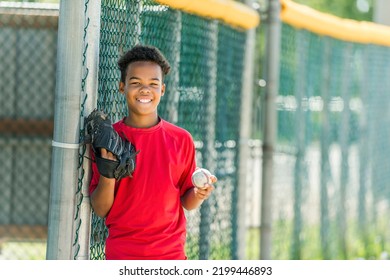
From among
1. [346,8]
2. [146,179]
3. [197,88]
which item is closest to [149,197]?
[146,179]

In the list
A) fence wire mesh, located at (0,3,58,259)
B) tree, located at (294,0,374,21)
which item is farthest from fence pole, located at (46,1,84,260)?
tree, located at (294,0,374,21)

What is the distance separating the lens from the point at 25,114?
762 centimetres

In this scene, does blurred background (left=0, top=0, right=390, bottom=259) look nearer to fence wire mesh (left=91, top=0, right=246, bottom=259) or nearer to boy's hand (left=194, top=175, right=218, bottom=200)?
fence wire mesh (left=91, top=0, right=246, bottom=259)

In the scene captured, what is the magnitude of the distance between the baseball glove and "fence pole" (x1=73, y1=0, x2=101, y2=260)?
85 mm

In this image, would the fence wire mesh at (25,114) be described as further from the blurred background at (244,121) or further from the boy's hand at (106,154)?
the boy's hand at (106,154)

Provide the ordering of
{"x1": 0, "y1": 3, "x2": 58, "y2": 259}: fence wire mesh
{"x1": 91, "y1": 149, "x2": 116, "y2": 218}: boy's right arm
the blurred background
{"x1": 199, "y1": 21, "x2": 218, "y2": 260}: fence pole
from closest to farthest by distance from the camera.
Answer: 1. {"x1": 91, "y1": 149, "x2": 116, "y2": 218}: boy's right arm
2. the blurred background
3. {"x1": 199, "y1": 21, "x2": 218, "y2": 260}: fence pole
4. {"x1": 0, "y1": 3, "x2": 58, "y2": 259}: fence wire mesh

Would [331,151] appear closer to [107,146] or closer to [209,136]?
[209,136]

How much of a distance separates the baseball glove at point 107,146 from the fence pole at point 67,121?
7cm

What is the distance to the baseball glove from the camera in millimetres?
3512

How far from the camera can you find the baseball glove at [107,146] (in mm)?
3512

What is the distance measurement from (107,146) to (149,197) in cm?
40

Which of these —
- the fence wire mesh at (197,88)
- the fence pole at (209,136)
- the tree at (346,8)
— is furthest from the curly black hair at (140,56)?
the tree at (346,8)
